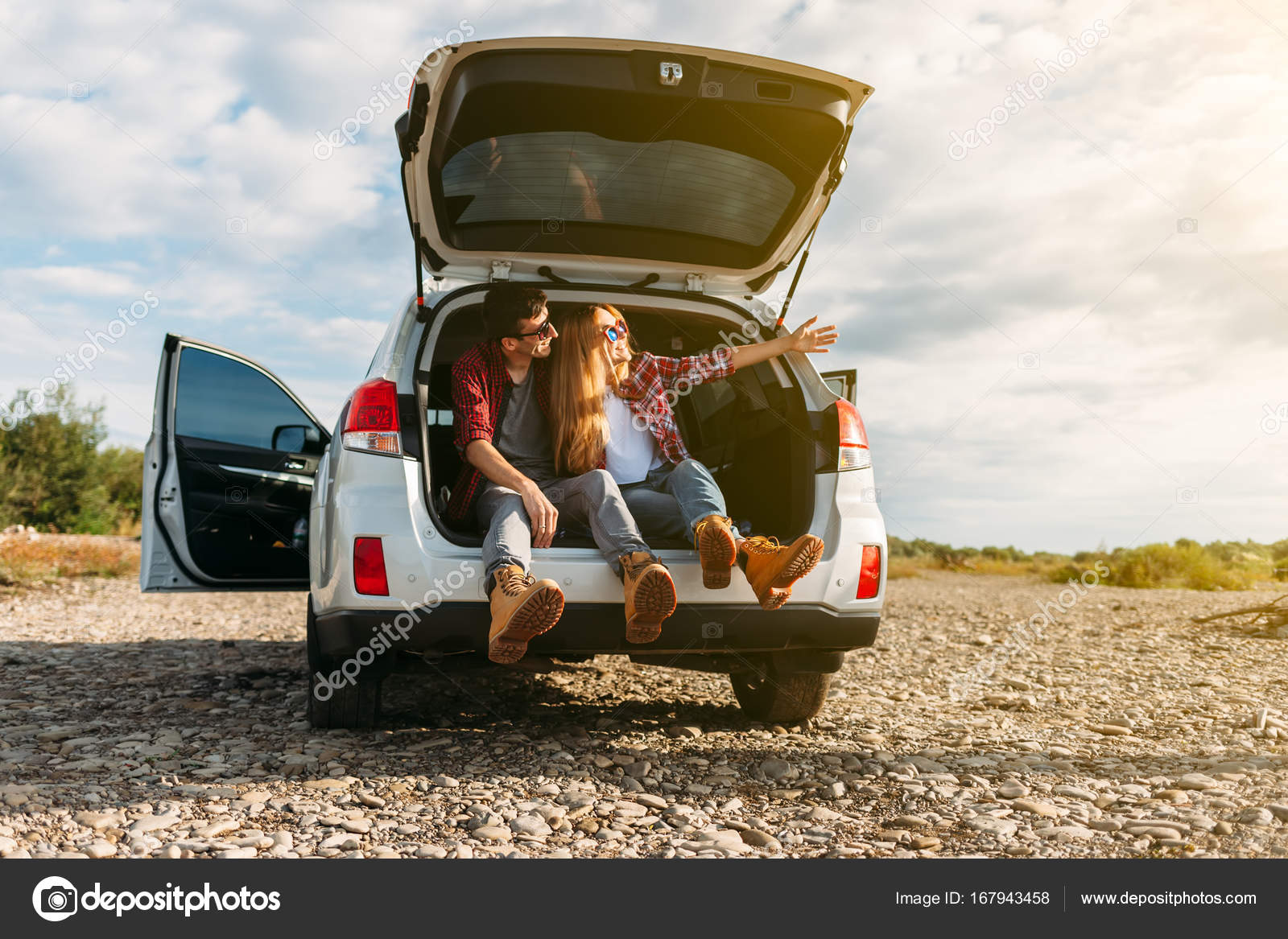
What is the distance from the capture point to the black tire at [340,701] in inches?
132

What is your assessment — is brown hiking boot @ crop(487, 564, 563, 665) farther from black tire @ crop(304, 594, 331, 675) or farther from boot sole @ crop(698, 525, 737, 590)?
black tire @ crop(304, 594, 331, 675)

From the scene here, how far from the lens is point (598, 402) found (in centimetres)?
358

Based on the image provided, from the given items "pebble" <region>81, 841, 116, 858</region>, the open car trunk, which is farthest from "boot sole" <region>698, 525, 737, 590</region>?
"pebble" <region>81, 841, 116, 858</region>

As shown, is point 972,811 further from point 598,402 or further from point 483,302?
point 483,302

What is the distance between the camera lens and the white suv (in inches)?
119

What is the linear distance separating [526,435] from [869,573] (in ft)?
4.85

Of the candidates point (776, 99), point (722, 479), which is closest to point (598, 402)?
point (722, 479)

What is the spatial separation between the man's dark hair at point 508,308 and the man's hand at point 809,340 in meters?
1.05

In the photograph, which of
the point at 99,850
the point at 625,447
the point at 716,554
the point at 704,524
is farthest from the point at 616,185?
the point at 99,850

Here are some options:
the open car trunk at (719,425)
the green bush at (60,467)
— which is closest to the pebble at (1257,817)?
the open car trunk at (719,425)
